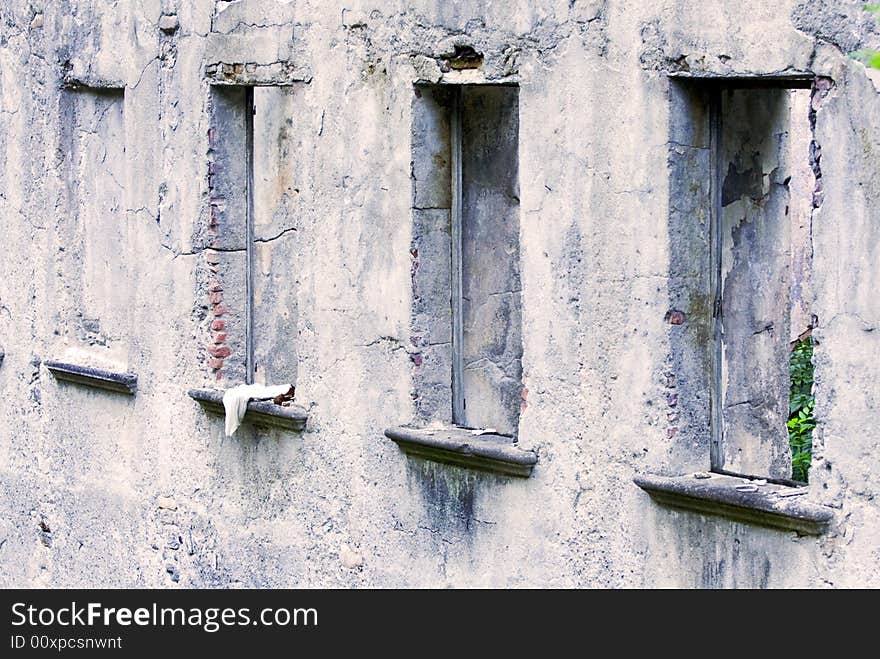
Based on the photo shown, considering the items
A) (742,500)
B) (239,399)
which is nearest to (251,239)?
(239,399)

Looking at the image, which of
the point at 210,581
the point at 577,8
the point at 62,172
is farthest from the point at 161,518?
the point at 577,8

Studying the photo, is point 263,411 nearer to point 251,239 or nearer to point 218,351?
point 218,351

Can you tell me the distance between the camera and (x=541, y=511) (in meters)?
7.38

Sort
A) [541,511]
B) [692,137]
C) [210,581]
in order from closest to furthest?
[692,137] → [541,511] → [210,581]

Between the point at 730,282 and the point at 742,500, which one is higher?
the point at 730,282

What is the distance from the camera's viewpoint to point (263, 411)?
347 inches

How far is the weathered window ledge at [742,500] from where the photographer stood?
20.6 ft

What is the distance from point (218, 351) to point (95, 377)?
1202 mm

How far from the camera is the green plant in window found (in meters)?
7.17

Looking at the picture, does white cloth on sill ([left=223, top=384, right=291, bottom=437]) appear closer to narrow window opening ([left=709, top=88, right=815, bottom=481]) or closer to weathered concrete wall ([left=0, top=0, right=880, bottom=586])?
weathered concrete wall ([left=0, top=0, right=880, bottom=586])

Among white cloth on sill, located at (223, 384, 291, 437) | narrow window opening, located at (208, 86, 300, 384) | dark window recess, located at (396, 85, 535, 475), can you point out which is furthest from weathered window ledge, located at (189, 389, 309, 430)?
dark window recess, located at (396, 85, 535, 475)

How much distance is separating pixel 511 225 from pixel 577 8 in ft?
3.60

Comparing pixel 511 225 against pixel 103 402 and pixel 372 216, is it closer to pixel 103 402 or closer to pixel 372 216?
pixel 372 216

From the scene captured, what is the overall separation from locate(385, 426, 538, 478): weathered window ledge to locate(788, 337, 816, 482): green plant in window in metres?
1.05
